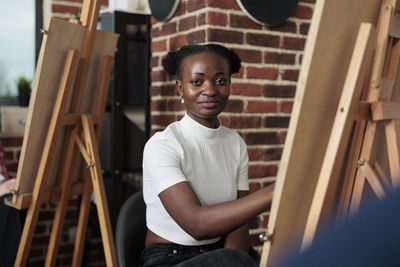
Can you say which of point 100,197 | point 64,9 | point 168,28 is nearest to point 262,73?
point 168,28

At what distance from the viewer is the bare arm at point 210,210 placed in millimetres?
1235

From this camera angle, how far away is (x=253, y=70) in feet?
7.06

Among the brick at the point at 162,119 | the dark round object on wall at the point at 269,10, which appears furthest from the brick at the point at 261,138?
the dark round object on wall at the point at 269,10

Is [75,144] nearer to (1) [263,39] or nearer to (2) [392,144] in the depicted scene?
(1) [263,39]

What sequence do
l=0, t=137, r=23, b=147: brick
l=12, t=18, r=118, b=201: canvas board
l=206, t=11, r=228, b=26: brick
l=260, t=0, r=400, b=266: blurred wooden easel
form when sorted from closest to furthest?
l=260, t=0, r=400, b=266: blurred wooden easel → l=12, t=18, r=118, b=201: canvas board → l=206, t=11, r=228, b=26: brick → l=0, t=137, r=23, b=147: brick

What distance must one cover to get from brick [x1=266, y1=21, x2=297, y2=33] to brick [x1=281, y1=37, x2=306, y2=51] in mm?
37

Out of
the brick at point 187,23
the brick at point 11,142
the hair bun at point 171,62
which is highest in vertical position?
the brick at point 187,23

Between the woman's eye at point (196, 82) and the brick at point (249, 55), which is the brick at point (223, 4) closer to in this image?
the brick at point (249, 55)

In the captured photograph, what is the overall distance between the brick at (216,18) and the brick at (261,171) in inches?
25.6

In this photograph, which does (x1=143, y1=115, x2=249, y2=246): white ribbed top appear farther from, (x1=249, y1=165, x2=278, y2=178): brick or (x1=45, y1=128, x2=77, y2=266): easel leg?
(x1=45, y1=128, x2=77, y2=266): easel leg

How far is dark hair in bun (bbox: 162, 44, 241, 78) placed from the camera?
5.32ft

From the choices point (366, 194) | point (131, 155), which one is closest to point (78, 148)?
point (131, 155)

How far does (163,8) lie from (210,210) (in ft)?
4.16

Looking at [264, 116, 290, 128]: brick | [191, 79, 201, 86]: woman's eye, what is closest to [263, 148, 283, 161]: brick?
[264, 116, 290, 128]: brick
